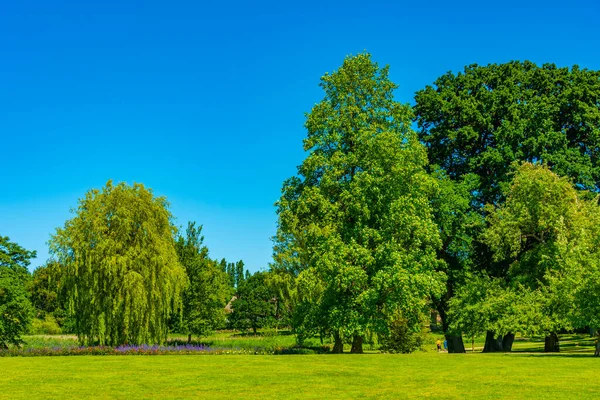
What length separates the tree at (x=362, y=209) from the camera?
100ft

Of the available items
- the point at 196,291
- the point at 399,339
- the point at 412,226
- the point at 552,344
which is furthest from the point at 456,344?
the point at 196,291

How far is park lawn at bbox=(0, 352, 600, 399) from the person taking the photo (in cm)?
1531

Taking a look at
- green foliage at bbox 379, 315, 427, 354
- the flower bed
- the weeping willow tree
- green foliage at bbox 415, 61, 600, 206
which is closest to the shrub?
green foliage at bbox 379, 315, 427, 354

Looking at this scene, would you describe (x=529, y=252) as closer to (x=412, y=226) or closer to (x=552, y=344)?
(x=552, y=344)

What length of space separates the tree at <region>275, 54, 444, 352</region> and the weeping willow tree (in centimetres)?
995

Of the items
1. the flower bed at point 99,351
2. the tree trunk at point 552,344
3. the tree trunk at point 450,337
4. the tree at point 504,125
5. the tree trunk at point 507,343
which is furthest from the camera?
the tree trunk at point 507,343

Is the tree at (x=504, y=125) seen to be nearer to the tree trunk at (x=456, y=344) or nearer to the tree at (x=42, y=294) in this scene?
the tree trunk at (x=456, y=344)

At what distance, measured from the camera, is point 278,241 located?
46688 mm

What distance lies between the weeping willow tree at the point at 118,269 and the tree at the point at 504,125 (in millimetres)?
19665

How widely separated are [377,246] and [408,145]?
21.5ft

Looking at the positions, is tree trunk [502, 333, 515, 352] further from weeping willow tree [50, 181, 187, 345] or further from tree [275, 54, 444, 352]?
weeping willow tree [50, 181, 187, 345]

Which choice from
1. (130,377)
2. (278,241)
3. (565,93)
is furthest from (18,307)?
(565,93)

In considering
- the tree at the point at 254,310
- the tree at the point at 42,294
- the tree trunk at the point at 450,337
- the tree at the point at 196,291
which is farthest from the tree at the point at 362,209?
the tree at the point at 254,310

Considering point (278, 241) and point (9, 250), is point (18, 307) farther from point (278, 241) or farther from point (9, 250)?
point (278, 241)
